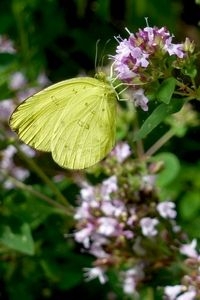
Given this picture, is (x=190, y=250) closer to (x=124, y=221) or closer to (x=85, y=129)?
(x=124, y=221)

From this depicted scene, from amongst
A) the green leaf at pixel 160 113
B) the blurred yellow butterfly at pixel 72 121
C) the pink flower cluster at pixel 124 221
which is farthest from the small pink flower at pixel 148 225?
the green leaf at pixel 160 113

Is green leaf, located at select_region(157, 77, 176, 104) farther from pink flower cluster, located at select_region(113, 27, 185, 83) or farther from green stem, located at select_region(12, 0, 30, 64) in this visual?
green stem, located at select_region(12, 0, 30, 64)

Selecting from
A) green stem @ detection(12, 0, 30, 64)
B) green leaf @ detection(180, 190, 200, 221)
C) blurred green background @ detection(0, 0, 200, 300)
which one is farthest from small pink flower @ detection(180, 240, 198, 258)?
green stem @ detection(12, 0, 30, 64)

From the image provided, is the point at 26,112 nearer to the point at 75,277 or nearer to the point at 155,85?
the point at 155,85

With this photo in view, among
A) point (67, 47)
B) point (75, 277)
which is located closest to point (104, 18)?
point (67, 47)

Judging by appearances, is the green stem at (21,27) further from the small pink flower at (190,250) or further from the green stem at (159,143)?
the small pink flower at (190,250)

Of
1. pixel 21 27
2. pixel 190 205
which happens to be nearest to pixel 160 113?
pixel 190 205
